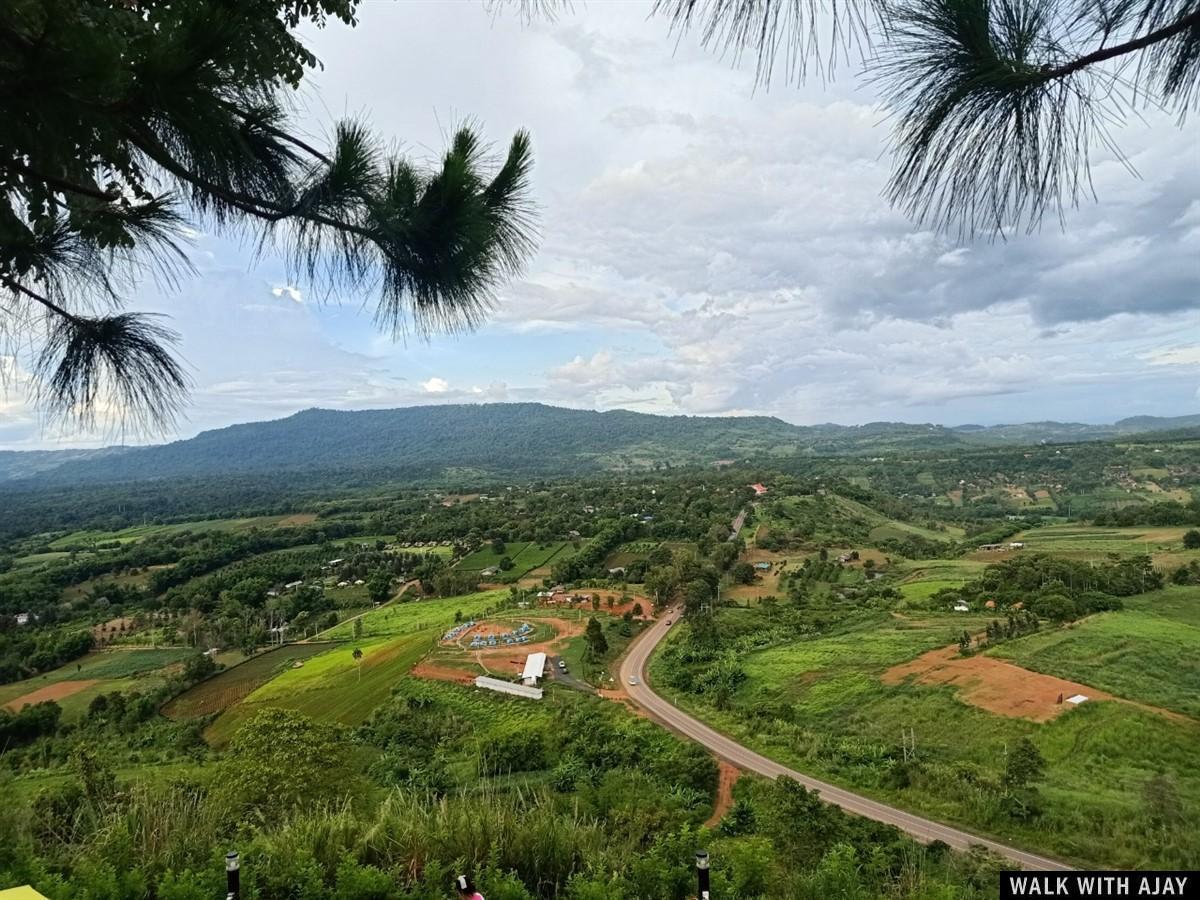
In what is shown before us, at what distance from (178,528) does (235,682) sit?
1936 inches

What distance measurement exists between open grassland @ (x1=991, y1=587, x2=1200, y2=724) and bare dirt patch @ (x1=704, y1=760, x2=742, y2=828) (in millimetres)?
12598

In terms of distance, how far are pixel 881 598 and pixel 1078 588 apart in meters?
8.76

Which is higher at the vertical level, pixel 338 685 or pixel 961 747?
pixel 961 747

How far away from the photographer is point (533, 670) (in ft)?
80.1

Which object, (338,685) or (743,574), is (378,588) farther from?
(743,574)

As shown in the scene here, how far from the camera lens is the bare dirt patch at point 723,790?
14.3 meters

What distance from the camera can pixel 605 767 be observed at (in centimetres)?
1636

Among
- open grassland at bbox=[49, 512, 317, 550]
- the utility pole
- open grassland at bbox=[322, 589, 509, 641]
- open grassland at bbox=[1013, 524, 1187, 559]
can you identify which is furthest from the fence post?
A: open grassland at bbox=[49, 512, 317, 550]

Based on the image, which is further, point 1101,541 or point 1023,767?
point 1101,541

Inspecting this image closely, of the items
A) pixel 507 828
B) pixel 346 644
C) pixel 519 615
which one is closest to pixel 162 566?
pixel 346 644

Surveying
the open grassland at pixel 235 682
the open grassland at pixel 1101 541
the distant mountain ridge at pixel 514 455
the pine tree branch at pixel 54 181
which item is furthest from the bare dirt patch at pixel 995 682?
the distant mountain ridge at pixel 514 455

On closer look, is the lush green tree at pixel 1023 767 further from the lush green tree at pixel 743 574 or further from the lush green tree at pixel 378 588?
the lush green tree at pixel 378 588

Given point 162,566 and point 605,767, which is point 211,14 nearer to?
point 605,767

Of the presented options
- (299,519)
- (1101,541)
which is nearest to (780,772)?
(1101,541)
